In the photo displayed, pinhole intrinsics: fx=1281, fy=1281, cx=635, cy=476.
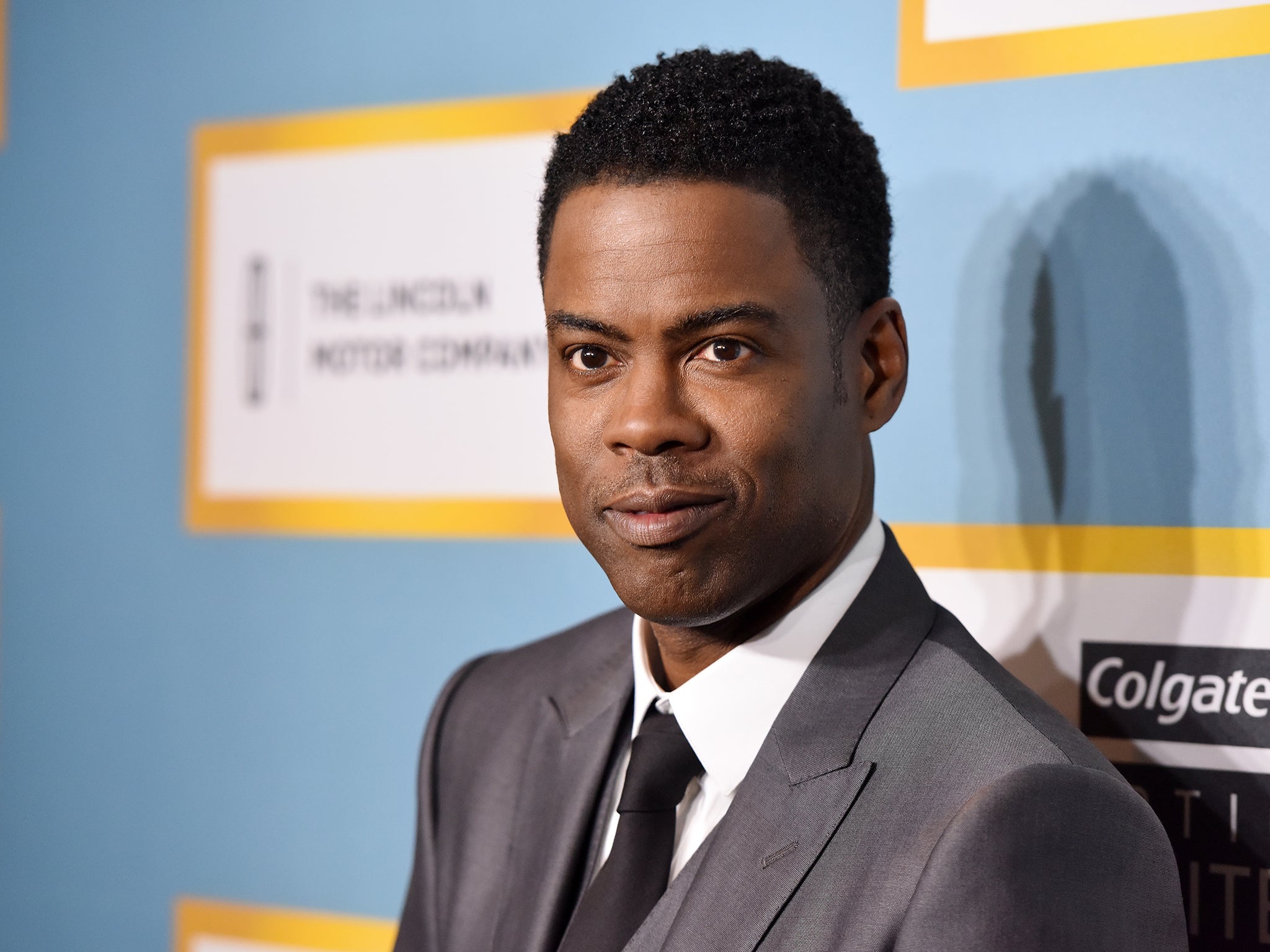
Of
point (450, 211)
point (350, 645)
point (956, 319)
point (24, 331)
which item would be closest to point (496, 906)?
point (350, 645)

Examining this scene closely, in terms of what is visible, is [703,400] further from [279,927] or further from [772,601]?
Result: [279,927]

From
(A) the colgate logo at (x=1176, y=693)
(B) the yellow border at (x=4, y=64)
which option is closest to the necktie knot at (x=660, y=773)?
(A) the colgate logo at (x=1176, y=693)

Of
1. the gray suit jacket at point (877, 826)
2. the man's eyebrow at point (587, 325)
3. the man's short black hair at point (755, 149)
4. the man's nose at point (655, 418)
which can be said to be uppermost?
the man's short black hair at point (755, 149)

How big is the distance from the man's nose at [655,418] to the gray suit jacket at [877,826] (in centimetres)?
22

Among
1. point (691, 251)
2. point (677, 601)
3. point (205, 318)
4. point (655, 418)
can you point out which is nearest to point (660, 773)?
point (677, 601)

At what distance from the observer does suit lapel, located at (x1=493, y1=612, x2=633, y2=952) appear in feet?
3.75

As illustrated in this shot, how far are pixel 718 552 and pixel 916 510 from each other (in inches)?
19.5

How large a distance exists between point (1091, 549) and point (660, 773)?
54cm

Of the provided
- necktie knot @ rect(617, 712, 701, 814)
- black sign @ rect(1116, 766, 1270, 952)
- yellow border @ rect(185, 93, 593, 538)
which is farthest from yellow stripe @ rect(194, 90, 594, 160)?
black sign @ rect(1116, 766, 1270, 952)

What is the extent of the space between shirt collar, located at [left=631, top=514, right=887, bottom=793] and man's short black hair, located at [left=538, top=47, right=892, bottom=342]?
23cm

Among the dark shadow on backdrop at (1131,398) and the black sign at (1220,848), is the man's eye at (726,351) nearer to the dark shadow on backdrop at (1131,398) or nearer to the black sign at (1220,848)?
the dark shadow on backdrop at (1131,398)

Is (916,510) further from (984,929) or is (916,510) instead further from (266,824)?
(266,824)

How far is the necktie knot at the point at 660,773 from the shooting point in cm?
107

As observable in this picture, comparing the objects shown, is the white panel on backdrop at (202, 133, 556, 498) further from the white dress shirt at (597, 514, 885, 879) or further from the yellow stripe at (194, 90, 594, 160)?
the white dress shirt at (597, 514, 885, 879)
